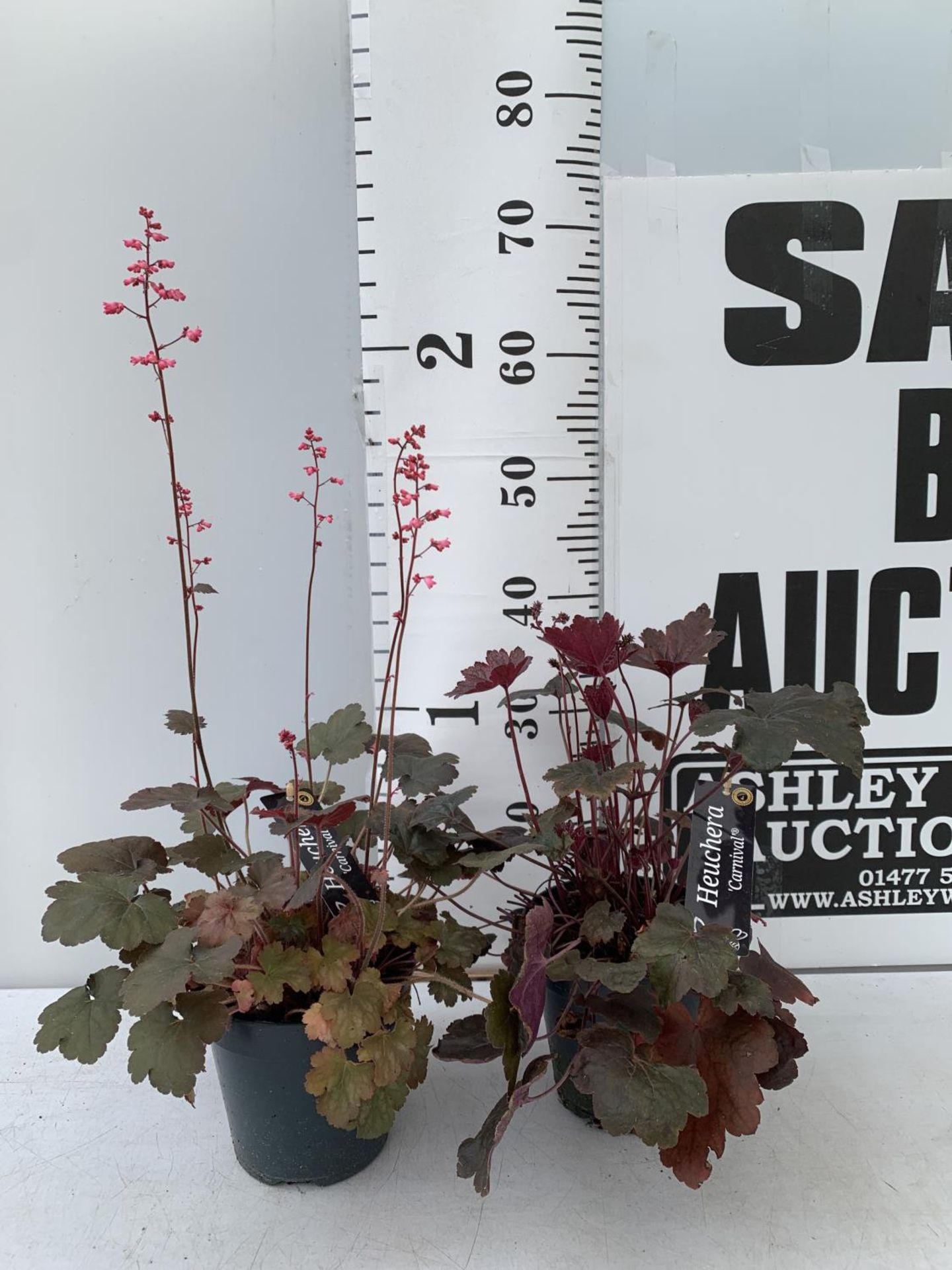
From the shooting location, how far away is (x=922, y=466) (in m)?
1.16

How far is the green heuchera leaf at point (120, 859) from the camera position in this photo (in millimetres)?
819

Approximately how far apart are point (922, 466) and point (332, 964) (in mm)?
930

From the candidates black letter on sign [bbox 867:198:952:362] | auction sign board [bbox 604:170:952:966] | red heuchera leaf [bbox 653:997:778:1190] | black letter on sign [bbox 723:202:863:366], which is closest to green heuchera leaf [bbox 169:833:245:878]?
red heuchera leaf [bbox 653:997:778:1190]

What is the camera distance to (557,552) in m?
1.14

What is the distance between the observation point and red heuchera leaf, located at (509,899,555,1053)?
0.68m

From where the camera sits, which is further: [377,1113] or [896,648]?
[896,648]

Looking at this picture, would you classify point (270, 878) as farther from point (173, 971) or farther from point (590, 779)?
point (590, 779)

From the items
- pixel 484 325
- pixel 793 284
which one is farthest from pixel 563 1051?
pixel 793 284

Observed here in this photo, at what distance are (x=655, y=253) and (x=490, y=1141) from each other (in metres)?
0.98

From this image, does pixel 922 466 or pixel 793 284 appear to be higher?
pixel 793 284

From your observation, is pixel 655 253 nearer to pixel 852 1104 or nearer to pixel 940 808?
pixel 940 808

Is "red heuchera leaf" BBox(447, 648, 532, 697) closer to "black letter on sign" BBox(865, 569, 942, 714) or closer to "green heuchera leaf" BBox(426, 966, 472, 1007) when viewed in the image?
"green heuchera leaf" BBox(426, 966, 472, 1007)

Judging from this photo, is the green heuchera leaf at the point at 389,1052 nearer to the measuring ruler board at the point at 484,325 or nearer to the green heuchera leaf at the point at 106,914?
the green heuchera leaf at the point at 106,914

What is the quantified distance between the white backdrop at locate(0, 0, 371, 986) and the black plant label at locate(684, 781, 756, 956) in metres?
0.51
